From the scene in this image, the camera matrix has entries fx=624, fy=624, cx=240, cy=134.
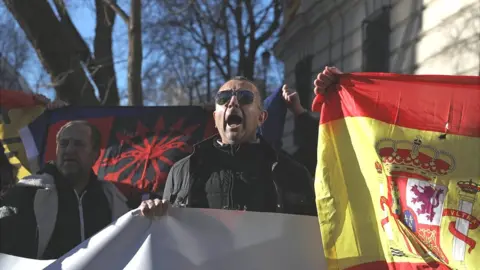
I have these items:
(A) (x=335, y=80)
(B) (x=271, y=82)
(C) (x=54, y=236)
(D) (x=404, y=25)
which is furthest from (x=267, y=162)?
(B) (x=271, y=82)

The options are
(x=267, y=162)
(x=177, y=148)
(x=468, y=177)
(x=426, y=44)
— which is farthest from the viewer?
(x=426, y=44)

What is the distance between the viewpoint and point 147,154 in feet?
16.9

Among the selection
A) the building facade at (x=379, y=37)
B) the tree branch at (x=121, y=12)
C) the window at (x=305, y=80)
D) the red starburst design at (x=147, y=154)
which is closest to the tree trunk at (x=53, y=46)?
the tree branch at (x=121, y=12)

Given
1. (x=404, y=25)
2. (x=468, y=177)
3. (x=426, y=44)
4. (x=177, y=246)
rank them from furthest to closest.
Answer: (x=404, y=25)
(x=426, y=44)
(x=177, y=246)
(x=468, y=177)

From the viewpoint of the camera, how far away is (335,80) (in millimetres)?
3525

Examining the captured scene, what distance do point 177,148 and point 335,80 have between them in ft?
6.33

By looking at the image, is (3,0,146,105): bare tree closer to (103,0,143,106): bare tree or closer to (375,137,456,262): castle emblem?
(103,0,143,106): bare tree

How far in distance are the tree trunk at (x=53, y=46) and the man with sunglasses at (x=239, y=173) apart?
5.49 m

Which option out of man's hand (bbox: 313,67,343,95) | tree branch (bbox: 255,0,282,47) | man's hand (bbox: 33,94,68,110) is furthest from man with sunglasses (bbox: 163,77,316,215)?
tree branch (bbox: 255,0,282,47)

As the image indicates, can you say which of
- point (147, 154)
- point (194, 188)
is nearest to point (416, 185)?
point (194, 188)

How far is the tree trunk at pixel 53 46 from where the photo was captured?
8.43 m

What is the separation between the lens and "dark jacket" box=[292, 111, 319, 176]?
164 inches

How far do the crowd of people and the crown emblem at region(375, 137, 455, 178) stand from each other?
1.66 feet

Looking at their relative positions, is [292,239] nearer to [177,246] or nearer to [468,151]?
[177,246]
